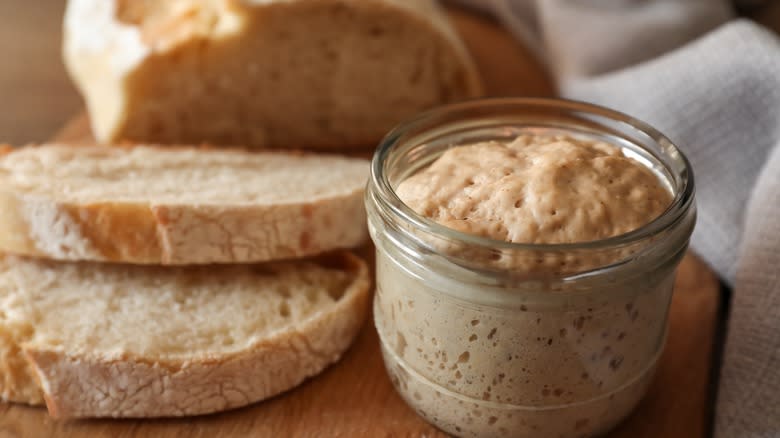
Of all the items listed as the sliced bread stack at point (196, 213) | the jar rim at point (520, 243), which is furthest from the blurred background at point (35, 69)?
the jar rim at point (520, 243)

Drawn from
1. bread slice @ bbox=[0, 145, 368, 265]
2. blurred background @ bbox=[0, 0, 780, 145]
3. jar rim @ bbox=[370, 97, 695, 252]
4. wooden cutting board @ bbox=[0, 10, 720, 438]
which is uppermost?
jar rim @ bbox=[370, 97, 695, 252]

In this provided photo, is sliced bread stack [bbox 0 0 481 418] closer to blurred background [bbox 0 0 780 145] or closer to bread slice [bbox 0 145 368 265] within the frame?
bread slice [bbox 0 145 368 265]

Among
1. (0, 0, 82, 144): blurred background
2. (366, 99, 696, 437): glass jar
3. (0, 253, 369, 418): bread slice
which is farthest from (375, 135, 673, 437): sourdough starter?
(0, 0, 82, 144): blurred background

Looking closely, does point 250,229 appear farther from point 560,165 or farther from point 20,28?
point 20,28

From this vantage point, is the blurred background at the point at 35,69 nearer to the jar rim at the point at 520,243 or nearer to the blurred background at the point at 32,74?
the blurred background at the point at 32,74

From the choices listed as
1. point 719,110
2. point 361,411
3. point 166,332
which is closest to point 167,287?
point 166,332

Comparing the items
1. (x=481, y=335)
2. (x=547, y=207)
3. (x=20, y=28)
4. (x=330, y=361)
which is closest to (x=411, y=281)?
(x=481, y=335)
